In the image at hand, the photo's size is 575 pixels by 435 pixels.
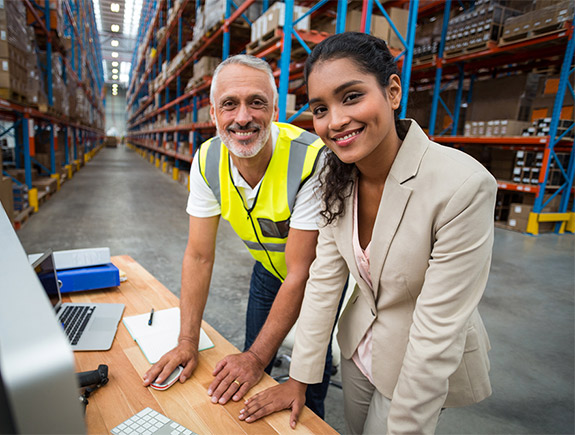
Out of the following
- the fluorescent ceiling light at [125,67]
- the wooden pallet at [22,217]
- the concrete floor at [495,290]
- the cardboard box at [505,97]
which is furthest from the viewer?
the fluorescent ceiling light at [125,67]

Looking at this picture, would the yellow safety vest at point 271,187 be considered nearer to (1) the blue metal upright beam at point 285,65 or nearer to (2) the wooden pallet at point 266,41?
(1) the blue metal upright beam at point 285,65

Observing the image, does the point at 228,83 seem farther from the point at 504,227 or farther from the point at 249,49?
the point at 504,227

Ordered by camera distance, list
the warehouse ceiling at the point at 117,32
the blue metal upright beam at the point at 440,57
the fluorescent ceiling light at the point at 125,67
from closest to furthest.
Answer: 1. the blue metal upright beam at the point at 440,57
2. the warehouse ceiling at the point at 117,32
3. the fluorescent ceiling light at the point at 125,67

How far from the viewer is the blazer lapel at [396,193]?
96 centimetres

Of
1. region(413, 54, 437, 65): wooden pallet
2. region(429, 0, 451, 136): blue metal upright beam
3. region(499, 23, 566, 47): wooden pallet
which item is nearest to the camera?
region(499, 23, 566, 47): wooden pallet

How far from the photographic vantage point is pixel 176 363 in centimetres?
116

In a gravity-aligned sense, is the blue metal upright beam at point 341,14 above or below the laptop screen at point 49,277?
above

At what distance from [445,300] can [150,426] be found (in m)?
0.78

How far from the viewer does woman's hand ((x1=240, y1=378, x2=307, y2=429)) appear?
1003mm

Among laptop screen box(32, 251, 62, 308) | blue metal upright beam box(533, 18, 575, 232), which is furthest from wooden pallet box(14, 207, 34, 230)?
blue metal upright beam box(533, 18, 575, 232)

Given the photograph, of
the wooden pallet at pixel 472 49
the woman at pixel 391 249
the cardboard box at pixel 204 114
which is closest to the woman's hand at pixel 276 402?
the woman at pixel 391 249

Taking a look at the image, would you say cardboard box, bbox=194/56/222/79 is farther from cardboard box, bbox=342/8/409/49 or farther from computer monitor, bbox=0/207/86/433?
computer monitor, bbox=0/207/86/433

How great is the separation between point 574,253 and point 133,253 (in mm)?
5642

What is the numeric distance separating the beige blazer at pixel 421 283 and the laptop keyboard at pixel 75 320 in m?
0.79
